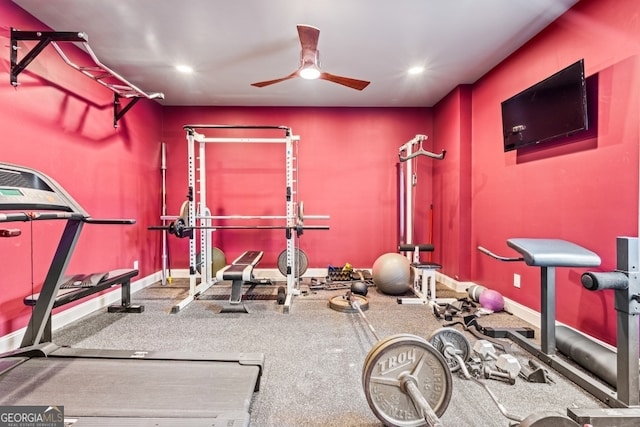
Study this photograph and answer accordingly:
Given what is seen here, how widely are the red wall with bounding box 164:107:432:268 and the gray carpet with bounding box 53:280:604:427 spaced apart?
887mm

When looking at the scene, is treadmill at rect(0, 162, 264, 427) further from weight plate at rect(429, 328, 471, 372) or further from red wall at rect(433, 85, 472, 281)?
red wall at rect(433, 85, 472, 281)

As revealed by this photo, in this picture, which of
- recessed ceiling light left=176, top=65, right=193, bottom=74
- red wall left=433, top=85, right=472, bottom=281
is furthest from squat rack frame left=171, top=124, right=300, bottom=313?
red wall left=433, top=85, right=472, bottom=281

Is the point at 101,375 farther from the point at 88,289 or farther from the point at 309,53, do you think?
the point at 309,53

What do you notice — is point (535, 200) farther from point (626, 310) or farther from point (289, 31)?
point (289, 31)

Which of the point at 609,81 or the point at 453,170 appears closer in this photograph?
the point at 609,81

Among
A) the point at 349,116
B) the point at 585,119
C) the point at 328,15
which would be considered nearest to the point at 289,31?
the point at 328,15

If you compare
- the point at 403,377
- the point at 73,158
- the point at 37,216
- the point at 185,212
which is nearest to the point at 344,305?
the point at 403,377

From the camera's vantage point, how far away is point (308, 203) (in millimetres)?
4609

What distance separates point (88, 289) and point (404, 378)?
8.34ft

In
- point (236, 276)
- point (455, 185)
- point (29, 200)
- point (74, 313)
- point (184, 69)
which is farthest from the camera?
point (455, 185)

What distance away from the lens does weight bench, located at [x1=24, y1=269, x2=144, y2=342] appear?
7.09 ft

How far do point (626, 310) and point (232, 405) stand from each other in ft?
6.44

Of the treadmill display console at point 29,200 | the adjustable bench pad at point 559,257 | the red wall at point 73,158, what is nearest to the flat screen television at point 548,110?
the adjustable bench pad at point 559,257

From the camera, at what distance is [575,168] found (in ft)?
7.56
